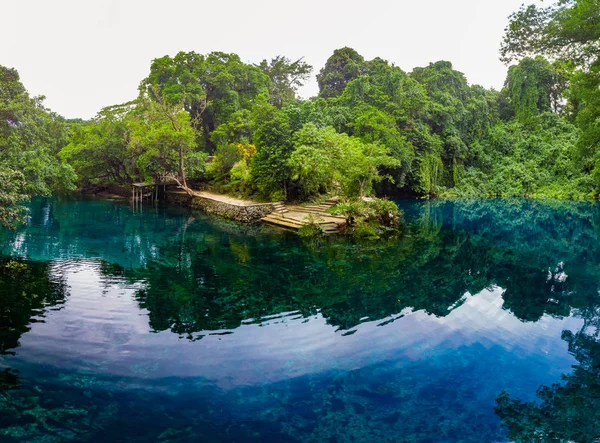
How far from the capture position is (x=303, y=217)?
20969mm

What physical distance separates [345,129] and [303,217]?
1627cm

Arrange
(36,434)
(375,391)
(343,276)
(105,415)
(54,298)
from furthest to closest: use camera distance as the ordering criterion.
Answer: (343,276) < (54,298) < (375,391) < (105,415) < (36,434)

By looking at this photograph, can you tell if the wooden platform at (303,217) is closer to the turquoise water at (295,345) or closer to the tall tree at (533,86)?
the turquoise water at (295,345)

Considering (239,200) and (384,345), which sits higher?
(239,200)

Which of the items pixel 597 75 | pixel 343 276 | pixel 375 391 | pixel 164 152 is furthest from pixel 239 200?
pixel 375 391

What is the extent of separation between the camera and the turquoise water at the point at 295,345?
4.84m

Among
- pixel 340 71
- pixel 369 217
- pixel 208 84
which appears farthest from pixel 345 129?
pixel 369 217

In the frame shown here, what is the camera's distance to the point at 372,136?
31.2 meters

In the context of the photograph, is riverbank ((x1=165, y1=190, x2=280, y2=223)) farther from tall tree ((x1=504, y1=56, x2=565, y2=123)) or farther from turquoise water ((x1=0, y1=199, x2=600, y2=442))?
tall tree ((x1=504, y1=56, x2=565, y2=123))

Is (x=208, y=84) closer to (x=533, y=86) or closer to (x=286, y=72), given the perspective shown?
(x=286, y=72)

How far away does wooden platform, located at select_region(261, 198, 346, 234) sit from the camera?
63.6 feet

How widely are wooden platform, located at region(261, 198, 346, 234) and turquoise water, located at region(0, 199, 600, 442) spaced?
4.82 metres

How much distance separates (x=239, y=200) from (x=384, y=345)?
20.2 m

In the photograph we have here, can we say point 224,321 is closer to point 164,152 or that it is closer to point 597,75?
point 597,75
